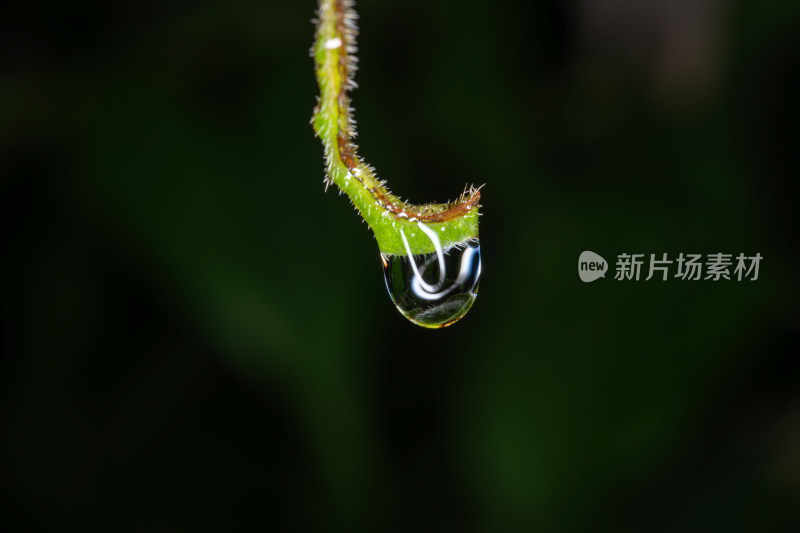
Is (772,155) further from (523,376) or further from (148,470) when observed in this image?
(148,470)

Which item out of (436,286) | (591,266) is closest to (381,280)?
(591,266)

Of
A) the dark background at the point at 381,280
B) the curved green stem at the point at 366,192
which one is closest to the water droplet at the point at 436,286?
the curved green stem at the point at 366,192

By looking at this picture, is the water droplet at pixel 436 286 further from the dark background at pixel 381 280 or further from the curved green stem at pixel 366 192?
the dark background at pixel 381 280

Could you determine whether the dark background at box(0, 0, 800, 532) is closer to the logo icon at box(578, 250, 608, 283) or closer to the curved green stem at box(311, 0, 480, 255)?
the logo icon at box(578, 250, 608, 283)

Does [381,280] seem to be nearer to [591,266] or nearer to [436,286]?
[591,266]

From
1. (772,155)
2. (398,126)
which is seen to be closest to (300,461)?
(398,126)

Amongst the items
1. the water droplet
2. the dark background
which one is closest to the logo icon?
the dark background
